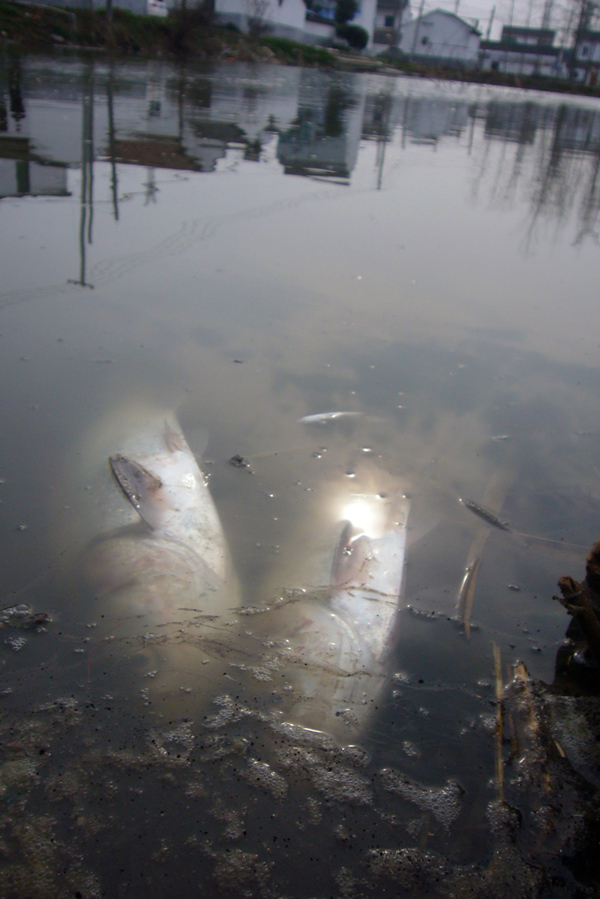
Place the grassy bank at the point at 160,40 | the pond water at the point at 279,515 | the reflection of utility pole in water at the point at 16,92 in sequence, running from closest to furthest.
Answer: the pond water at the point at 279,515 < the reflection of utility pole in water at the point at 16,92 < the grassy bank at the point at 160,40

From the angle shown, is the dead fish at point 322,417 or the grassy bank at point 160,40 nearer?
the dead fish at point 322,417

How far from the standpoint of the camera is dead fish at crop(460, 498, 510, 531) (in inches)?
96.1

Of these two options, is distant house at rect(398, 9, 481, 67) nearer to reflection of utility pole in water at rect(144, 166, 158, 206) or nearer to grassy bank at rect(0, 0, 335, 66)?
grassy bank at rect(0, 0, 335, 66)

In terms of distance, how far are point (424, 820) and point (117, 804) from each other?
650 millimetres

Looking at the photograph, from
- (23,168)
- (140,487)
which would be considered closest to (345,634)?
(140,487)

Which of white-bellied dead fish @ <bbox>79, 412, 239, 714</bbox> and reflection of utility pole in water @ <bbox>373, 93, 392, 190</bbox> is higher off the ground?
reflection of utility pole in water @ <bbox>373, 93, 392, 190</bbox>

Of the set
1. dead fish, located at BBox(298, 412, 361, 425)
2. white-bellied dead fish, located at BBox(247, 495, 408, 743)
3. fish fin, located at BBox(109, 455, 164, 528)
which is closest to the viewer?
white-bellied dead fish, located at BBox(247, 495, 408, 743)

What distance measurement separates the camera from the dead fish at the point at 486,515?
8.01 ft

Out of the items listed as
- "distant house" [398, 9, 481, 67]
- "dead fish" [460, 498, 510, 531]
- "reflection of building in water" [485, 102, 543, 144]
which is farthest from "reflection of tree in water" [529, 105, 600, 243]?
"distant house" [398, 9, 481, 67]

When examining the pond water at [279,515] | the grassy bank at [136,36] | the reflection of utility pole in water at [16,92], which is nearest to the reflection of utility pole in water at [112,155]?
the pond water at [279,515]

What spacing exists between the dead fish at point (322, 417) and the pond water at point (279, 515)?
A: 0.02 metres

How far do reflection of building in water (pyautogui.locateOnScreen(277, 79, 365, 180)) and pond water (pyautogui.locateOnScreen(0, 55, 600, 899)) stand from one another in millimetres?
1858

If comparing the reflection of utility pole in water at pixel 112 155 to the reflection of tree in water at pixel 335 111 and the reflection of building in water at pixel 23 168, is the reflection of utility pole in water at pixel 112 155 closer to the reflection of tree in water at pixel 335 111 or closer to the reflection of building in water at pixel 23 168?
the reflection of building in water at pixel 23 168

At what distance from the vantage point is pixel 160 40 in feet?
88.1
